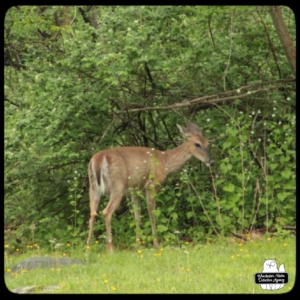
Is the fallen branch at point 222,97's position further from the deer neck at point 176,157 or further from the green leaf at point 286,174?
the green leaf at point 286,174

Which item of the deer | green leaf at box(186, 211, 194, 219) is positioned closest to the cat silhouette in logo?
green leaf at box(186, 211, 194, 219)

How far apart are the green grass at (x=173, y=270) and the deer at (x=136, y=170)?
1.94 feet

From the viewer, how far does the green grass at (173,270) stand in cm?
690

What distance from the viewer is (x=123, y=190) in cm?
957

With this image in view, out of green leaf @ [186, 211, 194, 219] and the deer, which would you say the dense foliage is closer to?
green leaf @ [186, 211, 194, 219]

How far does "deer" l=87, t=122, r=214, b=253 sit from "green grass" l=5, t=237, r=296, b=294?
0.59 metres

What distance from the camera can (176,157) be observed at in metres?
10.2

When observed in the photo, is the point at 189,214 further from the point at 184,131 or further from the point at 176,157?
the point at 184,131

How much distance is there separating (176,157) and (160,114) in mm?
822

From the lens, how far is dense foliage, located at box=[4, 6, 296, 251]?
Answer: 31.6 ft

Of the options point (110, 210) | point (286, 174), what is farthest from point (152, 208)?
point (286, 174)

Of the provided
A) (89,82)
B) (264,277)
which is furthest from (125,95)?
(264,277)

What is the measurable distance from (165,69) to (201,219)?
195 cm

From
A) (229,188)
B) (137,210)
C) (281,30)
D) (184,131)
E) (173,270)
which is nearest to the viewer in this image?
(173,270)
